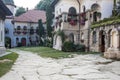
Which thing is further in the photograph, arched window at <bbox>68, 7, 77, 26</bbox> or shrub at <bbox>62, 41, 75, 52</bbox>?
arched window at <bbox>68, 7, 77, 26</bbox>

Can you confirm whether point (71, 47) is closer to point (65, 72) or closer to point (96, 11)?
point (96, 11)

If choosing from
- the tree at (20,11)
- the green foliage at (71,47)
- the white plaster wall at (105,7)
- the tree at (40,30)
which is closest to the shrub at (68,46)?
the green foliage at (71,47)

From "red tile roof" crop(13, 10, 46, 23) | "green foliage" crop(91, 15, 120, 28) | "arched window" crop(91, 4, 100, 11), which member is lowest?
"green foliage" crop(91, 15, 120, 28)

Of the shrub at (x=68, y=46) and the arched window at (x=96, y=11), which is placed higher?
the arched window at (x=96, y=11)

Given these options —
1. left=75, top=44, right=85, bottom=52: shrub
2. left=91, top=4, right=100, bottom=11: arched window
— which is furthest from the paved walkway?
left=91, top=4, right=100, bottom=11: arched window

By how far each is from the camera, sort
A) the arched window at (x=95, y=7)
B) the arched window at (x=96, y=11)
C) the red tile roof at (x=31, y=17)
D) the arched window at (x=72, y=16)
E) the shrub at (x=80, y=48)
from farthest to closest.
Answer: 1. the red tile roof at (x=31, y=17)
2. the arched window at (x=72, y=16)
3. the arched window at (x=95, y=7)
4. the arched window at (x=96, y=11)
5. the shrub at (x=80, y=48)

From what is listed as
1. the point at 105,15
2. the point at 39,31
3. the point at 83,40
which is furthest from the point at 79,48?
the point at 39,31

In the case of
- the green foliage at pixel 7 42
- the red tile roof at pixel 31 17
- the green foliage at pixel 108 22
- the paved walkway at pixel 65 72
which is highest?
the red tile roof at pixel 31 17

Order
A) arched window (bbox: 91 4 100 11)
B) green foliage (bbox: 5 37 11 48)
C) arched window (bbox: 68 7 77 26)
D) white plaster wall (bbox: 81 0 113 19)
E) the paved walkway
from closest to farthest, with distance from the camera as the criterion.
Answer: the paved walkway → white plaster wall (bbox: 81 0 113 19) → arched window (bbox: 91 4 100 11) → arched window (bbox: 68 7 77 26) → green foliage (bbox: 5 37 11 48)

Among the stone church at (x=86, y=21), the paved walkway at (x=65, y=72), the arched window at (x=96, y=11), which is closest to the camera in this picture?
the paved walkway at (x=65, y=72)

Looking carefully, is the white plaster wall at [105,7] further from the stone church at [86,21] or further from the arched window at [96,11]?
the arched window at [96,11]

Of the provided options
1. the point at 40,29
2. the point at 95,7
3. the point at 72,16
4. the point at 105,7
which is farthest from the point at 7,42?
the point at 105,7

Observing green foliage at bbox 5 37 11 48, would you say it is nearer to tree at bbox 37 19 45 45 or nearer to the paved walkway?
tree at bbox 37 19 45 45

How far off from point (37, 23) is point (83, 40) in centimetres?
2773
